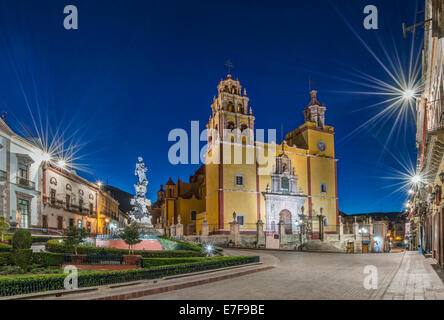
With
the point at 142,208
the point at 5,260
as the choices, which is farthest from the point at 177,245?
the point at 5,260

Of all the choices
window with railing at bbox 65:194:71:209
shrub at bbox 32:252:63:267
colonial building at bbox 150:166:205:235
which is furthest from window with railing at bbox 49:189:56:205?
shrub at bbox 32:252:63:267

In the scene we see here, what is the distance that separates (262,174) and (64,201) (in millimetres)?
22326

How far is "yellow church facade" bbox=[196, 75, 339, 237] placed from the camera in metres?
40.3

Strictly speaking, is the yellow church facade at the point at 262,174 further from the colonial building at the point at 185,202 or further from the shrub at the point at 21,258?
the shrub at the point at 21,258

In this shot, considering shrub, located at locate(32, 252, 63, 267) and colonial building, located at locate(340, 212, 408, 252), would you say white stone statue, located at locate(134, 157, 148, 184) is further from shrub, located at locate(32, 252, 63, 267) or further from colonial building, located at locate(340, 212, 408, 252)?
colonial building, located at locate(340, 212, 408, 252)

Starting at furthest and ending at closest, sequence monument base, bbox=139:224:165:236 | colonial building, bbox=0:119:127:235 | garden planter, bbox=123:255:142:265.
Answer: colonial building, bbox=0:119:127:235, monument base, bbox=139:224:165:236, garden planter, bbox=123:255:142:265

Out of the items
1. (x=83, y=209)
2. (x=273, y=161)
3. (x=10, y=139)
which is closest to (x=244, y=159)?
(x=273, y=161)

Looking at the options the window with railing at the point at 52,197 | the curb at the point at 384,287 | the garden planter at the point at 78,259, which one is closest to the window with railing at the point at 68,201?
the window with railing at the point at 52,197

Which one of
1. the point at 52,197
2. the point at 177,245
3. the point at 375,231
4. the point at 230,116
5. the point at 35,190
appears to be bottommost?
the point at 375,231

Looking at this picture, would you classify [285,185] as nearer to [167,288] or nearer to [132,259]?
[132,259]

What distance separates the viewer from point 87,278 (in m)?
8.95

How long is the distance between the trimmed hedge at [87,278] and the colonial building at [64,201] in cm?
2381

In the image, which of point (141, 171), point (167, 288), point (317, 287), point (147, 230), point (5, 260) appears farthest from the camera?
point (141, 171)

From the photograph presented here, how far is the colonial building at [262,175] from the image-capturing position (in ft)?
132
